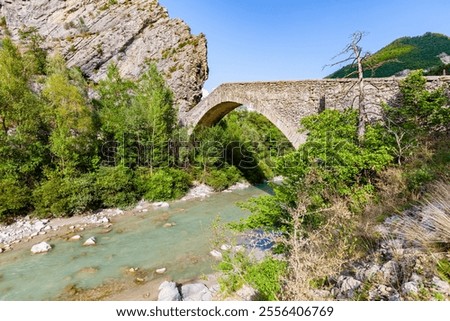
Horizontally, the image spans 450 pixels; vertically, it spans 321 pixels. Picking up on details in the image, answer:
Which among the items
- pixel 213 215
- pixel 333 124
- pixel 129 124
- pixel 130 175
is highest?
pixel 129 124

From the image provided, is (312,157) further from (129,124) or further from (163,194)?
(129,124)

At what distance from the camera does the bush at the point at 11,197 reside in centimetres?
1079

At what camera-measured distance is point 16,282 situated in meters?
7.09

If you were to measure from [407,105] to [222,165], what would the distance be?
48.0ft

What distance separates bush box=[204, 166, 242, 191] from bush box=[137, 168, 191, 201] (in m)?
2.14

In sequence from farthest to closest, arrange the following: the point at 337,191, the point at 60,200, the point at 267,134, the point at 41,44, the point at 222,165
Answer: the point at 267,134 → the point at 41,44 → the point at 222,165 → the point at 60,200 → the point at 337,191

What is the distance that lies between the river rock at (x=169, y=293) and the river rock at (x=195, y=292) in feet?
0.61

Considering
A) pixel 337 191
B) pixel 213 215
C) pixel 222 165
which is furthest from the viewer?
pixel 222 165

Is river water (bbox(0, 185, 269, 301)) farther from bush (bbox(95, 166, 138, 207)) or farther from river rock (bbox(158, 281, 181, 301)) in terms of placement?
bush (bbox(95, 166, 138, 207))

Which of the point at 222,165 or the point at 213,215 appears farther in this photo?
the point at 222,165

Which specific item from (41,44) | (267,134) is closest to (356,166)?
(267,134)

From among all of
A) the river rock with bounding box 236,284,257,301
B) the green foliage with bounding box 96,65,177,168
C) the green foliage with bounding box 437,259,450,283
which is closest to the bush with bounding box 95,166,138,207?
the green foliage with bounding box 96,65,177,168

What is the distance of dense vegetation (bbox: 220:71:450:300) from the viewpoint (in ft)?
16.6

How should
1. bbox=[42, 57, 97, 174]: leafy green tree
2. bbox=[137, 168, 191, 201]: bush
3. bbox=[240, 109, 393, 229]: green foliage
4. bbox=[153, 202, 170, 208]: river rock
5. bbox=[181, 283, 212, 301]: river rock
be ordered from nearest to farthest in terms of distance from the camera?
bbox=[240, 109, 393, 229]: green foliage → bbox=[181, 283, 212, 301]: river rock → bbox=[42, 57, 97, 174]: leafy green tree → bbox=[153, 202, 170, 208]: river rock → bbox=[137, 168, 191, 201]: bush
